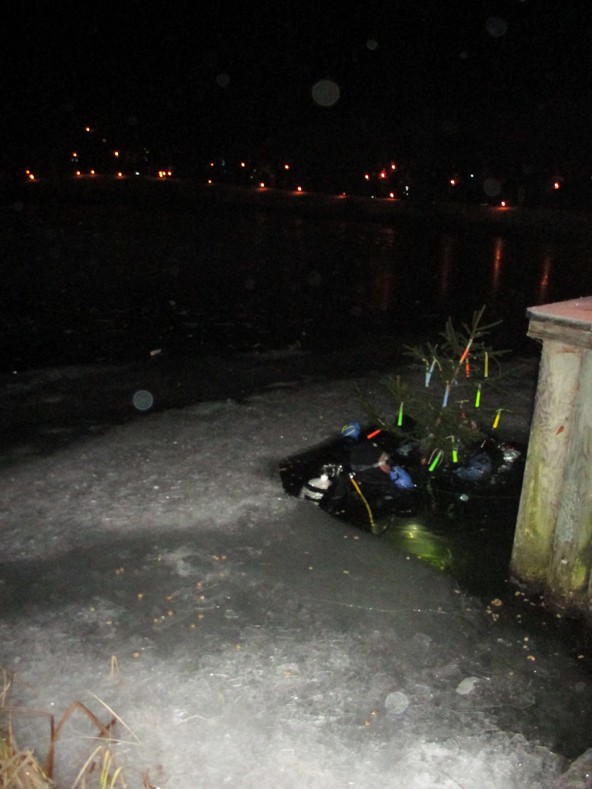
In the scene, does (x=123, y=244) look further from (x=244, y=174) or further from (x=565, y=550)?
(x=244, y=174)

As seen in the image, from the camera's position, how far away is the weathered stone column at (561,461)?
10.6 ft

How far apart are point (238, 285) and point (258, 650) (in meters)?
11.4

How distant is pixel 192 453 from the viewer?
18.3 ft

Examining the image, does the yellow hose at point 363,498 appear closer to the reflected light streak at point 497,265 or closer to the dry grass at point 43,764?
the dry grass at point 43,764

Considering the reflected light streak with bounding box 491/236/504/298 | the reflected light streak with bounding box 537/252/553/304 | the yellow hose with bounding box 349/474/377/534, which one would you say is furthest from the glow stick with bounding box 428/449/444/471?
the reflected light streak with bounding box 491/236/504/298

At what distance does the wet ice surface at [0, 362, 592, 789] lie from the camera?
2.68 m

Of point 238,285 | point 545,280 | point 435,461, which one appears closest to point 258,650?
point 435,461

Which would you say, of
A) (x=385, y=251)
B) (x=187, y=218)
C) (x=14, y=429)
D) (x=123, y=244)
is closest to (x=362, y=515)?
(x=14, y=429)

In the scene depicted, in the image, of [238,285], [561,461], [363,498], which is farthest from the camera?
[238,285]

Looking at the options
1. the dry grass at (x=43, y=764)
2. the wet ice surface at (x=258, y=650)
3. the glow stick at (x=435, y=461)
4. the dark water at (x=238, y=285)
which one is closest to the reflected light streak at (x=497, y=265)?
the dark water at (x=238, y=285)

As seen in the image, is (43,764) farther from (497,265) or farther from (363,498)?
(497,265)

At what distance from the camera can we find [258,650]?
3.28 m

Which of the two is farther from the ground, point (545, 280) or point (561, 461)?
point (561, 461)

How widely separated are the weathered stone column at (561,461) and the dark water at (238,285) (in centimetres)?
601
